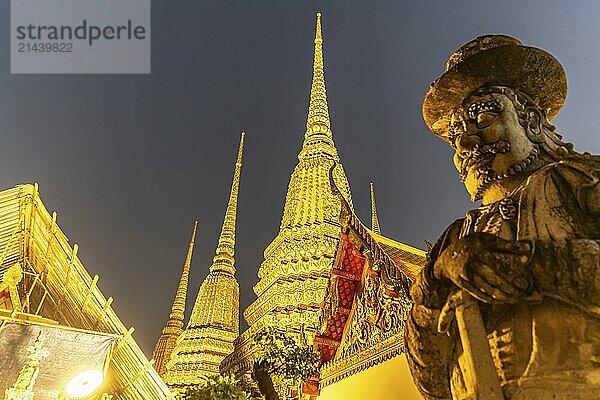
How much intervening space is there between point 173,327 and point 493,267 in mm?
21814

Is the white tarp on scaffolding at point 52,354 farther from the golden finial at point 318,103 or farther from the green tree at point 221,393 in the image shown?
the golden finial at point 318,103

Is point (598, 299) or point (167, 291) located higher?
point (167, 291)

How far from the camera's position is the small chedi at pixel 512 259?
1304 mm

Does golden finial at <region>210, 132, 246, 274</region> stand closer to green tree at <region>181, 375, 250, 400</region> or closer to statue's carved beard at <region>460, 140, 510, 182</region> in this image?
green tree at <region>181, 375, 250, 400</region>

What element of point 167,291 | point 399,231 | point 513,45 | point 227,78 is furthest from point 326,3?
point 513,45

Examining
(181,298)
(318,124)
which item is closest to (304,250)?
(318,124)

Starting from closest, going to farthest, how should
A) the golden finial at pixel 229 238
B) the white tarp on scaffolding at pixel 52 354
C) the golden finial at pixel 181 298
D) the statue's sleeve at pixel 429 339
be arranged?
the statue's sleeve at pixel 429 339 < the white tarp on scaffolding at pixel 52 354 < the golden finial at pixel 229 238 < the golden finial at pixel 181 298

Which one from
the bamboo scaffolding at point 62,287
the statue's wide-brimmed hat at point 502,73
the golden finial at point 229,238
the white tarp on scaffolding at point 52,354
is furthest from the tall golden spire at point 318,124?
the statue's wide-brimmed hat at point 502,73

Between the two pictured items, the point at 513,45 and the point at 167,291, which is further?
the point at 167,291

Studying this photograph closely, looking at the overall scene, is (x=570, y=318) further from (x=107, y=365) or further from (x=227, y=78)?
(x=227, y=78)

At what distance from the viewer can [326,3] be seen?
20.1 m

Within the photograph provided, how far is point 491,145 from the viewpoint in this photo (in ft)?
5.65

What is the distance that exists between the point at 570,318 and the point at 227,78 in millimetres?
22479

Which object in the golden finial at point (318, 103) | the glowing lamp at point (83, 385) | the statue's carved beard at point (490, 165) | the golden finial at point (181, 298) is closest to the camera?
the statue's carved beard at point (490, 165)
